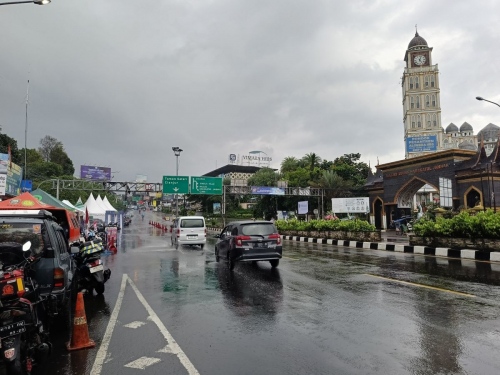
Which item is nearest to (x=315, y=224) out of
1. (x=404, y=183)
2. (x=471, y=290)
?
(x=404, y=183)

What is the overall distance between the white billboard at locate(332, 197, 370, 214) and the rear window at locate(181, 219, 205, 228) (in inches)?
723

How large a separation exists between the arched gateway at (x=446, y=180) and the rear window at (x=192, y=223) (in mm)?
20538

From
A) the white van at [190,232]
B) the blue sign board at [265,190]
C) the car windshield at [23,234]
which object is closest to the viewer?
the car windshield at [23,234]

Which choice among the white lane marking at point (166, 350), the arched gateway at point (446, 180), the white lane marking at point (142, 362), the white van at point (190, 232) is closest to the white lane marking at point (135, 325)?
the white lane marking at point (166, 350)

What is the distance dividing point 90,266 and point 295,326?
4.85m

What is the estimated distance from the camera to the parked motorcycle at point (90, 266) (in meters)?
7.75

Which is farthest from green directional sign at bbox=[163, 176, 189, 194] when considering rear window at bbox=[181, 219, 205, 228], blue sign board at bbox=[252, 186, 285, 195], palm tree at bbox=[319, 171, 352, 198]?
palm tree at bbox=[319, 171, 352, 198]

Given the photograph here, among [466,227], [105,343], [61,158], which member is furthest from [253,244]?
[61,158]

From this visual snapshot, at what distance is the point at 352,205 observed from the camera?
34.5 metres

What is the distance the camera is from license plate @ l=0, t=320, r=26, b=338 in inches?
134

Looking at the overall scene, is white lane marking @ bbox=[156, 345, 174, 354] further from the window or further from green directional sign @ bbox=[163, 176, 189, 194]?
green directional sign @ bbox=[163, 176, 189, 194]

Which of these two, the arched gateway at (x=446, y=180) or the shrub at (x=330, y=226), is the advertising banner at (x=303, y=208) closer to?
the shrub at (x=330, y=226)

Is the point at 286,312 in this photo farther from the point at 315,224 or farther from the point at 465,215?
the point at 315,224

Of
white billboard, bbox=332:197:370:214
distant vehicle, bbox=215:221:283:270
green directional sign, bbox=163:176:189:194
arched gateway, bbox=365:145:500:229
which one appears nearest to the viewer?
distant vehicle, bbox=215:221:283:270
